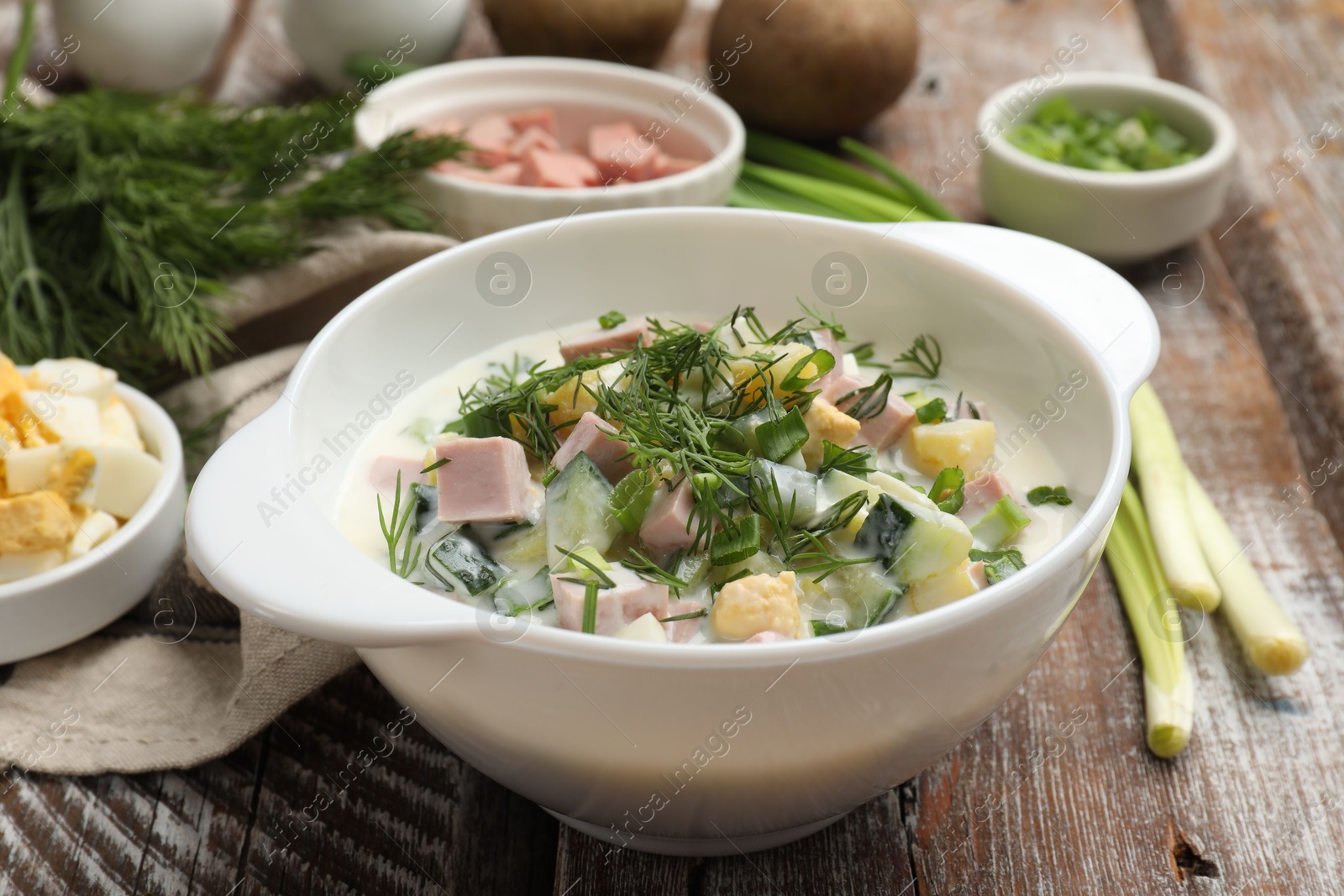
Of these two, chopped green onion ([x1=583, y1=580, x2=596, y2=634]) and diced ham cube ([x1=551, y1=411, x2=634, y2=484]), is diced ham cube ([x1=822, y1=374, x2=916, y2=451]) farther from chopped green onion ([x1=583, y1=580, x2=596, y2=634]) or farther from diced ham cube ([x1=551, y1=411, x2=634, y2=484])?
chopped green onion ([x1=583, y1=580, x2=596, y2=634])

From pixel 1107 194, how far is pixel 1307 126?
912 mm

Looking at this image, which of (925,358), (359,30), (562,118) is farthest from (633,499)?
(359,30)

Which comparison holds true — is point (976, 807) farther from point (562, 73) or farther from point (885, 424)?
point (562, 73)

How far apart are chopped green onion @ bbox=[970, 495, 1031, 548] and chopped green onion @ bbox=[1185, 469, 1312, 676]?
1.66ft

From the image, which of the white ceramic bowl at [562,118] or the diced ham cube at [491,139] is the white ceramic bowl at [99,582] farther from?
the diced ham cube at [491,139]

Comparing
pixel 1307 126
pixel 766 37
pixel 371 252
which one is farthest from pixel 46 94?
pixel 1307 126

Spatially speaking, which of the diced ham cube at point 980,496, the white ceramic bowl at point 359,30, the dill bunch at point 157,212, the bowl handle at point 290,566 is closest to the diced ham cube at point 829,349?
the diced ham cube at point 980,496

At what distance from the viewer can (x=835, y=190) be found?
2.58 meters

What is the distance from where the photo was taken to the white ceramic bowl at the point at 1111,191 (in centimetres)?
241

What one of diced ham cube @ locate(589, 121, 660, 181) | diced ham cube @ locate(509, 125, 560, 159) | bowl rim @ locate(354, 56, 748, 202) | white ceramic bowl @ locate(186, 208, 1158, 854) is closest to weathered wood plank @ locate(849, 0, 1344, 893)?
white ceramic bowl @ locate(186, 208, 1158, 854)

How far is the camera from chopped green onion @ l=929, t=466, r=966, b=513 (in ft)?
4.65

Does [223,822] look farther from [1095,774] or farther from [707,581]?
[1095,774]

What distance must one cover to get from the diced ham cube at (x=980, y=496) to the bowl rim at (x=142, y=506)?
3.81 ft

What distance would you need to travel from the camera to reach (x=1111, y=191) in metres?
2.41
